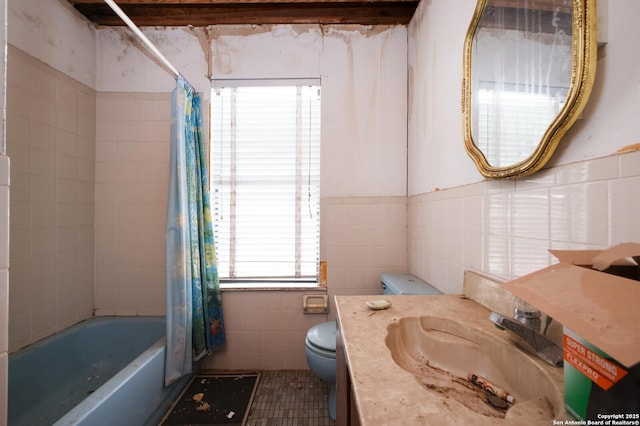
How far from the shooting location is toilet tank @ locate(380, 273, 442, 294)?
4.59 feet

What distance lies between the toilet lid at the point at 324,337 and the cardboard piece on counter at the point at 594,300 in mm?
1070

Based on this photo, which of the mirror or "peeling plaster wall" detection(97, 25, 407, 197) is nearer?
the mirror

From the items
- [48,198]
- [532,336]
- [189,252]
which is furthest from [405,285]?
[48,198]

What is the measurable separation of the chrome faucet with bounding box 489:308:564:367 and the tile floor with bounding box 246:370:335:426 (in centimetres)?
121

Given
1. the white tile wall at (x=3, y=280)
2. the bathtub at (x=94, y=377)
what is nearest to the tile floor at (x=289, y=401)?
the bathtub at (x=94, y=377)

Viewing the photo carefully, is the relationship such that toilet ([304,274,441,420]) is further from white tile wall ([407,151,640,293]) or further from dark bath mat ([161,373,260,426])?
dark bath mat ([161,373,260,426])

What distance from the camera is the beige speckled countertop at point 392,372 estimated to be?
453mm

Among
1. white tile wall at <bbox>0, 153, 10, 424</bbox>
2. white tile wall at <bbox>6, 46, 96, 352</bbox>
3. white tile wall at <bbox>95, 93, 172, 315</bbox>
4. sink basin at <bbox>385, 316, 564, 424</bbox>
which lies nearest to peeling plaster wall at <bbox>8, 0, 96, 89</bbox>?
white tile wall at <bbox>6, 46, 96, 352</bbox>

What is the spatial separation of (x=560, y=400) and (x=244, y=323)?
5.81 feet

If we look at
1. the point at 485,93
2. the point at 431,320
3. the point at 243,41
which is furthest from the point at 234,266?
the point at 485,93

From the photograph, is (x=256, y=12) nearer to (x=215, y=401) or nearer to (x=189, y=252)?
(x=189, y=252)

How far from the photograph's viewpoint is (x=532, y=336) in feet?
2.03

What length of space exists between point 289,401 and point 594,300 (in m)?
1.66

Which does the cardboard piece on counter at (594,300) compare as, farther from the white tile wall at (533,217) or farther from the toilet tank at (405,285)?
the toilet tank at (405,285)
